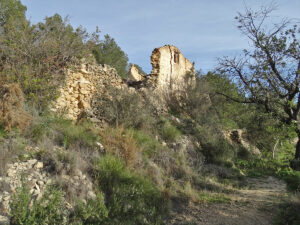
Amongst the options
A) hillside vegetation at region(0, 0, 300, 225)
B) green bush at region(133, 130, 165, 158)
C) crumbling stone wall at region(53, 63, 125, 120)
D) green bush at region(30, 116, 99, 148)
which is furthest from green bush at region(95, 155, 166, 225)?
crumbling stone wall at region(53, 63, 125, 120)

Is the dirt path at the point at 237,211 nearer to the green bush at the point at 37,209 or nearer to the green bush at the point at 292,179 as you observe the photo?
the green bush at the point at 292,179

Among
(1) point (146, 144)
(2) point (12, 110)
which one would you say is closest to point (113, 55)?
(1) point (146, 144)

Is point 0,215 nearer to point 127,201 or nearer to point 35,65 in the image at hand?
point 127,201

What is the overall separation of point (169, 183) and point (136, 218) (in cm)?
223

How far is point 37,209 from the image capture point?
3.36 metres

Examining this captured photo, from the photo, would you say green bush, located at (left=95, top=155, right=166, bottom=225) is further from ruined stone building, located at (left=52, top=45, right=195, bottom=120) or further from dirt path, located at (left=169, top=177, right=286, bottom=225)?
ruined stone building, located at (left=52, top=45, right=195, bottom=120)

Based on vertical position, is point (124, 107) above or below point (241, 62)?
below

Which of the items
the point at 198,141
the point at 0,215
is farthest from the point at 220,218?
the point at 198,141

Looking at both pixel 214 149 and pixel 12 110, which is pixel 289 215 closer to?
pixel 214 149

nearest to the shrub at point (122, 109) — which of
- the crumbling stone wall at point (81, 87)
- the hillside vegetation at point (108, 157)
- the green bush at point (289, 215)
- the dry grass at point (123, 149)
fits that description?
the hillside vegetation at point (108, 157)

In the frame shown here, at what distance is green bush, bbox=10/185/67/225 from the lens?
122 inches

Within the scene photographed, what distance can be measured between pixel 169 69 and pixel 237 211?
464 inches

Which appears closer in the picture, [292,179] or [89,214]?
[89,214]

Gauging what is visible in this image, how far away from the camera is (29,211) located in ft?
10.8
